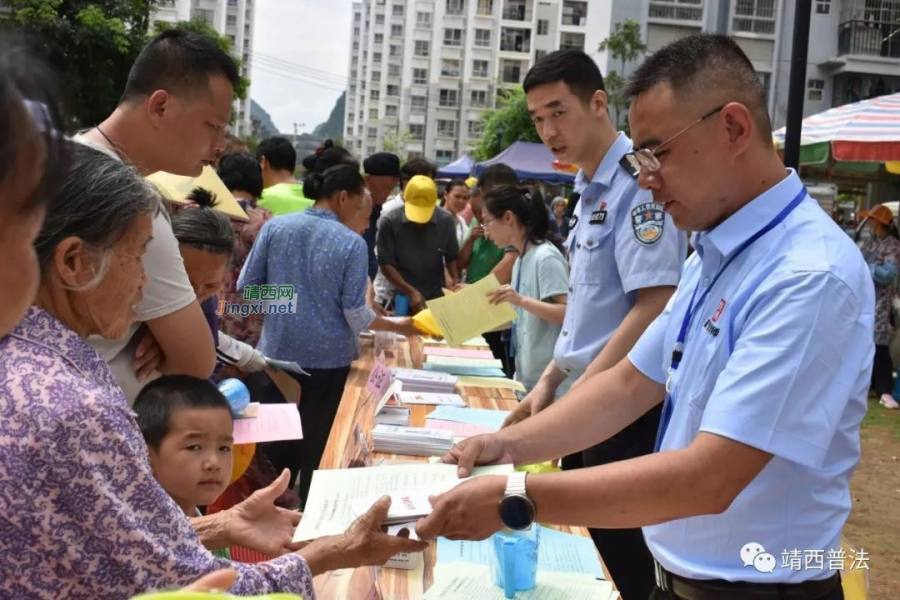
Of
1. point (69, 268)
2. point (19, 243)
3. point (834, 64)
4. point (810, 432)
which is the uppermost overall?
point (834, 64)

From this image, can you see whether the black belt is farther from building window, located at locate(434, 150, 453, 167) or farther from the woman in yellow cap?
building window, located at locate(434, 150, 453, 167)

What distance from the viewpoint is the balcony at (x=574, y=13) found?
5262cm

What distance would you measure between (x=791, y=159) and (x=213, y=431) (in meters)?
2.35

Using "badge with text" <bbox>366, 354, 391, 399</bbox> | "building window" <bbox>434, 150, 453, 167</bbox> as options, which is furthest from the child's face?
"building window" <bbox>434, 150, 453, 167</bbox>

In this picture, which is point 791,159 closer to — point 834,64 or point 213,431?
point 213,431

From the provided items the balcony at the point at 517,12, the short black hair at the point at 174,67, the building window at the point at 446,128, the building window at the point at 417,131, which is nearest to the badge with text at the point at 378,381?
the short black hair at the point at 174,67

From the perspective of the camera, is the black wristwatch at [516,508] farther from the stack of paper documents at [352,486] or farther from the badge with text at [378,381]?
the badge with text at [378,381]

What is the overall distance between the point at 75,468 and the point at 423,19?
7442 centimetres

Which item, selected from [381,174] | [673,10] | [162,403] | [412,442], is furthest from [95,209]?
[673,10]

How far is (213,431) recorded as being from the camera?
1.93 m

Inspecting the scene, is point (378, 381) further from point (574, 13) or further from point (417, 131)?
point (417, 131)

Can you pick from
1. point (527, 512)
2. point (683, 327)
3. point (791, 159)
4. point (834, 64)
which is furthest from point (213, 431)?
point (834, 64)

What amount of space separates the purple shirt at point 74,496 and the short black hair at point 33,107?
18.1 inches

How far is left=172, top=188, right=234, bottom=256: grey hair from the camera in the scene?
252 centimetres
